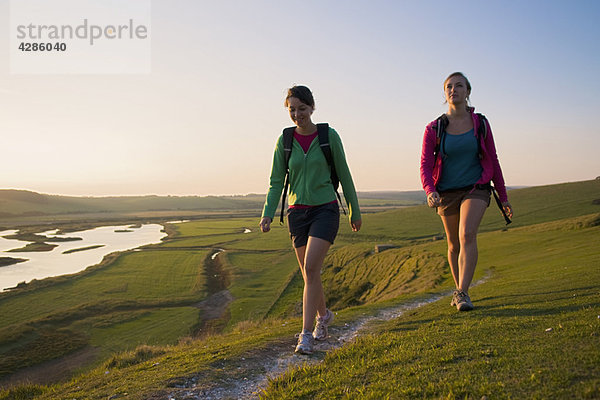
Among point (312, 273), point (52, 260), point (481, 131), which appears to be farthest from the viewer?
point (52, 260)

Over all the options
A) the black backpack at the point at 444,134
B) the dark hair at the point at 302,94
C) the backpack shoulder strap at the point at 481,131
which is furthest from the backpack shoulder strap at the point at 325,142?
the backpack shoulder strap at the point at 481,131

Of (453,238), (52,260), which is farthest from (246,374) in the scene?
(52,260)

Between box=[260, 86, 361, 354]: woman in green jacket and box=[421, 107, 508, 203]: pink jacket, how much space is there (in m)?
1.61

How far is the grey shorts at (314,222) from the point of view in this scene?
211 inches

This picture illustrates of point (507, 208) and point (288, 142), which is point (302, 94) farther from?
point (507, 208)

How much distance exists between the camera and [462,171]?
248 inches

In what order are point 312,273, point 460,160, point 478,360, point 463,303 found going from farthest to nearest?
point 463,303
point 460,160
point 312,273
point 478,360

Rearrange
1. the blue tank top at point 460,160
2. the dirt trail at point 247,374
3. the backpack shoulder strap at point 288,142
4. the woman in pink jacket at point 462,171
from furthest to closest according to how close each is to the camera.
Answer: the blue tank top at point 460,160
the woman in pink jacket at point 462,171
the backpack shoulder strap at point 288,142
the dirt trail at point 247,374

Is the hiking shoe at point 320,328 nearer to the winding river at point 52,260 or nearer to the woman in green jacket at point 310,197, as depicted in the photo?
the woman in green jacket at point 310,197

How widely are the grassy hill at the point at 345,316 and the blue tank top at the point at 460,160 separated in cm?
213

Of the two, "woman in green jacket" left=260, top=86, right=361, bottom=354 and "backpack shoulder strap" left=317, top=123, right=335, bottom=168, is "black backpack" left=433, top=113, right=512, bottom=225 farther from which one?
"backpack shoulder strap" left=317, top=123, right=335, bottom=168

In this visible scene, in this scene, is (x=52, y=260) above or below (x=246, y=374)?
below

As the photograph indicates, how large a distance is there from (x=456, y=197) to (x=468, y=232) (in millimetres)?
634

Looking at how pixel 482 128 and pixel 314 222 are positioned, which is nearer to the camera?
pixel 314 222
